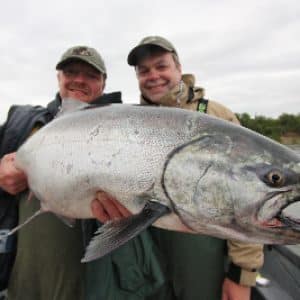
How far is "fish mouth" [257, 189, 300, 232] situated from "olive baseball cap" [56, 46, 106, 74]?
290 cm

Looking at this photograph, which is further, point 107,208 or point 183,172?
point 107,208

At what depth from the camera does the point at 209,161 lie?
2.20 meters

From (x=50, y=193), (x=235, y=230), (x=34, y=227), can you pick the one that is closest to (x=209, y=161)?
(x=235, y=230)

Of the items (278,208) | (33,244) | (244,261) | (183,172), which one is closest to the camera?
(278,208)

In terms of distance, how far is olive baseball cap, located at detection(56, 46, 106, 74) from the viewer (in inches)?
169

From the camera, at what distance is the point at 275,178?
6.86ft

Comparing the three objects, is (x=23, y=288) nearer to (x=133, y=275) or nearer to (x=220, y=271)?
(x=133, y=275)

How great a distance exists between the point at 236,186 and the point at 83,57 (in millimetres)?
2810

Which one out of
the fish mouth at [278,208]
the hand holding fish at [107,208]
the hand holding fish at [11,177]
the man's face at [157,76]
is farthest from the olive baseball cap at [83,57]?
the fish mouth at [278,208]

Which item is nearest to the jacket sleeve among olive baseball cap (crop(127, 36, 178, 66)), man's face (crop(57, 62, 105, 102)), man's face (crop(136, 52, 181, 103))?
man's face (crop(136, 52, 181, 103))

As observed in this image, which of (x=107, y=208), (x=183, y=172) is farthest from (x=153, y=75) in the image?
(x=183, y=172)

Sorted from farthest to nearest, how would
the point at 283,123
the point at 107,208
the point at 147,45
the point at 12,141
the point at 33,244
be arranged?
the point at 283,123, the point at 147,45, the point at 12,141, the point at 33,244, the point at 107,208

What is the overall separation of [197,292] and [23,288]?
1628 mm

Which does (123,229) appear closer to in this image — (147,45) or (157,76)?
(157,76)
